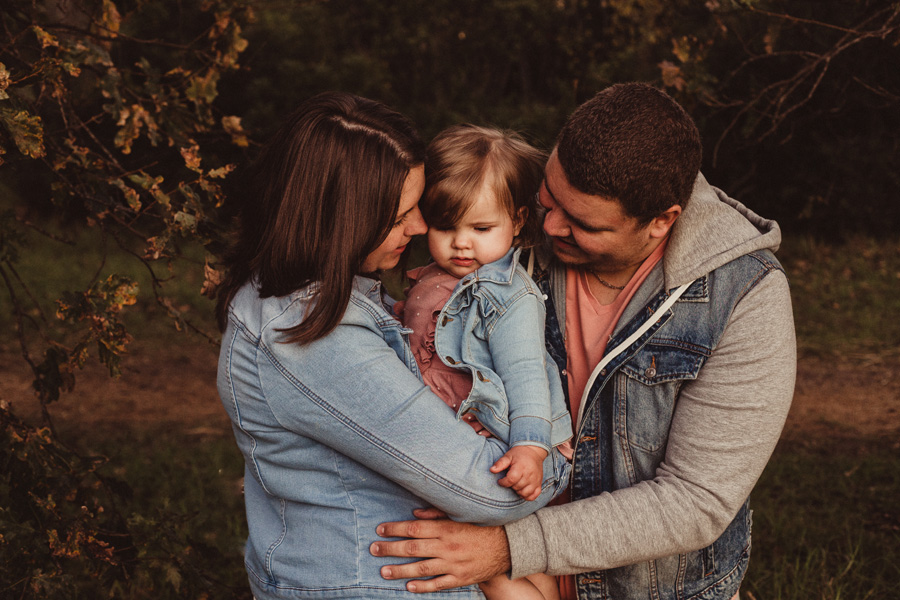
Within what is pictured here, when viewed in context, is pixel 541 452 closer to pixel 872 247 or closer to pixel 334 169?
pixel 334 169

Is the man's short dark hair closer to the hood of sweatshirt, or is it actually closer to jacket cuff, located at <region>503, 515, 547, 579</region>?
the hood of sweatshirt

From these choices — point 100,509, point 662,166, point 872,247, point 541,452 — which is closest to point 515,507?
point 541,452

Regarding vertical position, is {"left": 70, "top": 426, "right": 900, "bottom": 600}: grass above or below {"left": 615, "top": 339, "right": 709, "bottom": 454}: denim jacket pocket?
below

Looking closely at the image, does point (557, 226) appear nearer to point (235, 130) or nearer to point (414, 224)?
point (414, 224)

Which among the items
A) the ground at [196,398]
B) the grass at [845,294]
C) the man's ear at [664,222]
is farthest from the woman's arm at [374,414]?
the grass at [845,294]

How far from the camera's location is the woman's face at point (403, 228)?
2.06 metres

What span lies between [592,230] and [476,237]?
A: 349mm

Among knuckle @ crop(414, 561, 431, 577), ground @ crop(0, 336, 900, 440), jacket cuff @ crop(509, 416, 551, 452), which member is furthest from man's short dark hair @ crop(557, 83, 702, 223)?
ground @ crop(0, 336, 900, 440)

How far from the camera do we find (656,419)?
2.12 m

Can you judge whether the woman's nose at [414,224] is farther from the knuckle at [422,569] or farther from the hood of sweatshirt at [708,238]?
the knuckle at [422,569]

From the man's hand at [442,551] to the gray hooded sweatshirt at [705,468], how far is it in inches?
2.6

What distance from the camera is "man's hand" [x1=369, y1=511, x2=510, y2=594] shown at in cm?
189

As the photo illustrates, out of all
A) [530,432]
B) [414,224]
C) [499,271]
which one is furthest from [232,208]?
[530,432]

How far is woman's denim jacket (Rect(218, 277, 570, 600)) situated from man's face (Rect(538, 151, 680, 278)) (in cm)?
58
